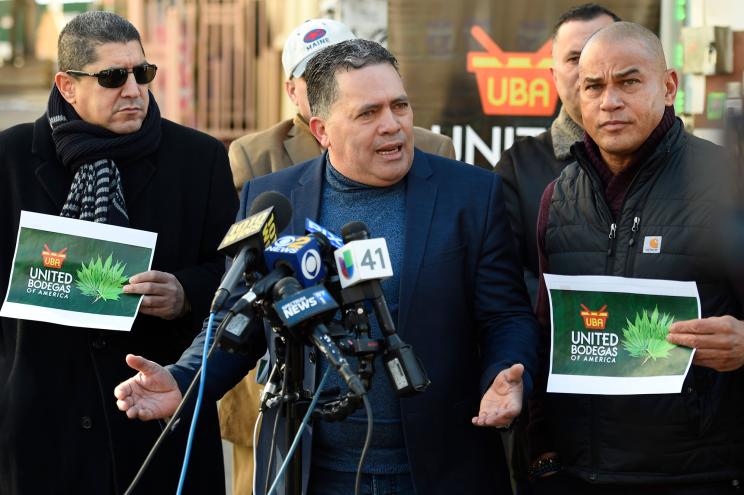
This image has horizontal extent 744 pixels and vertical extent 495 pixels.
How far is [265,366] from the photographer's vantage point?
12.5 ft

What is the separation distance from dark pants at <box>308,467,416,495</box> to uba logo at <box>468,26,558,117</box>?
3.50 metres

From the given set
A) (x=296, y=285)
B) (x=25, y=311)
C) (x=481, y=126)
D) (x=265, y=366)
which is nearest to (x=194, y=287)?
(x=25, y=311)

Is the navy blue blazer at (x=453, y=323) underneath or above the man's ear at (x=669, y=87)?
underneath

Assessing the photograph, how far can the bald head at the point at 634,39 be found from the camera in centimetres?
403

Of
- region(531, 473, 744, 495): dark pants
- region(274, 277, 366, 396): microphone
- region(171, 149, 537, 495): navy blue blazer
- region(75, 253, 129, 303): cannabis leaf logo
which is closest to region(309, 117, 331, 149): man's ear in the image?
region(171, 149, 537, 495): navy blue blazer

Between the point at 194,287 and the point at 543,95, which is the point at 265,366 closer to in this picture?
the point at 194,287

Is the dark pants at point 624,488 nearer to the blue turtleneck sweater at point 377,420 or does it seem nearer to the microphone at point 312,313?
the blue turtleneck sweater at point 377,420

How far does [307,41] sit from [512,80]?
6.04 feet

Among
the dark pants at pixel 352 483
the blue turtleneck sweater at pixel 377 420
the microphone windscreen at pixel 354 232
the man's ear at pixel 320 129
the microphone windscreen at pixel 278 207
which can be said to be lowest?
the dark pants at pixel 352 483

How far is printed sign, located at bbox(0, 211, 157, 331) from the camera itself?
4.48 m

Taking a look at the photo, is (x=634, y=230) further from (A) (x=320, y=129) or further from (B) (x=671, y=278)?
(A) (x=320, y=129)

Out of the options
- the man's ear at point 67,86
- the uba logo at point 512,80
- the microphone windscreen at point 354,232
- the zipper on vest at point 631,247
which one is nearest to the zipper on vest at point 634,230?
the zipper on vest at point 631,247

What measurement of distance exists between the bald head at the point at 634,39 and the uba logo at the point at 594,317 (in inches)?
31.8

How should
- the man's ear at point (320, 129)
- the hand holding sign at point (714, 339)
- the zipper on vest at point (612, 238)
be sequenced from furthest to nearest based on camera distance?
the man's ear at point (320, 129)
the zipper on vest at point (612, 238)
the hand holding sign at point (714, 339)
